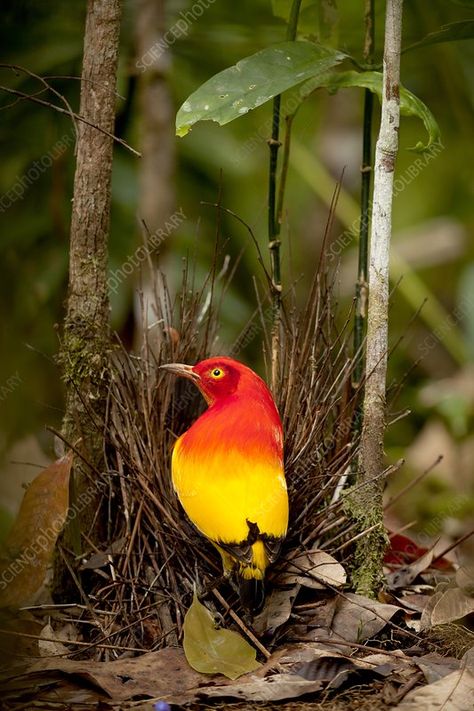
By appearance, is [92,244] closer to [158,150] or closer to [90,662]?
[90,662]

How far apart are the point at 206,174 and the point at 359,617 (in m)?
3.74

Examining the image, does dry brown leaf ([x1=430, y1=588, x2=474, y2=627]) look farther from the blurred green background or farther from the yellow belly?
the blurred green background

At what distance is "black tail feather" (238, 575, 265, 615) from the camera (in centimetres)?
243

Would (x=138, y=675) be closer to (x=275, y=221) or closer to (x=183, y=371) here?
(x=183, y=371)

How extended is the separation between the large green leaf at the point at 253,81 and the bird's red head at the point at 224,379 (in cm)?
66

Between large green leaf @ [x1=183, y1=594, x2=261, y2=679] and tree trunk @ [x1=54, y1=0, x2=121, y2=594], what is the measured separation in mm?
485

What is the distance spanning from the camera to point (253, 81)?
8.38 ft

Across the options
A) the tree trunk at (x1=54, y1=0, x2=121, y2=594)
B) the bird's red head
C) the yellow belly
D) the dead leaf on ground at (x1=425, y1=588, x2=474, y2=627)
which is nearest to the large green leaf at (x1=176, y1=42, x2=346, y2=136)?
the tree trunk at (x1=54, y1=0, x2=121, y2=594)

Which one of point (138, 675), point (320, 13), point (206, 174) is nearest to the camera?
point (138, 675)

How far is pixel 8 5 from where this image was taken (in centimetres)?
476

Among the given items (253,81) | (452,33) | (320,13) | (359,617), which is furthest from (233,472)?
(320,13)

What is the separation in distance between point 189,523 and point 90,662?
1.62ft

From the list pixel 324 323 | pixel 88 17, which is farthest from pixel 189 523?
pixel 88 17

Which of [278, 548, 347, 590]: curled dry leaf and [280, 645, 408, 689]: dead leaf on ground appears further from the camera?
[278, 548, 347, 590]: curled dry leaf
